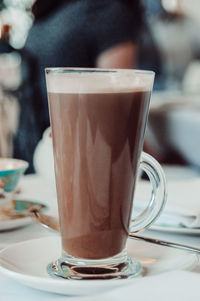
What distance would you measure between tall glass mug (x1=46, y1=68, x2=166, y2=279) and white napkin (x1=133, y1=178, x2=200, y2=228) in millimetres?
101

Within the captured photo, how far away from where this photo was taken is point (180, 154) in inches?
52.3

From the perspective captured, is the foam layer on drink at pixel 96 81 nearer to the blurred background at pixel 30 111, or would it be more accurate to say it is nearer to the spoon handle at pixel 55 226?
the spoon handle at pixel 55 226

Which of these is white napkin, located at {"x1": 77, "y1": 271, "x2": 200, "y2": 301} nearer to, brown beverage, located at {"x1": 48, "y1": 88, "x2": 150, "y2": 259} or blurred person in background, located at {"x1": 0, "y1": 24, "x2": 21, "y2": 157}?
brown beverage, located at {"x1": 48, "y1": 88, "x2": 150, "y2": 259}

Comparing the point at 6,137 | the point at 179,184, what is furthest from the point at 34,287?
the point at 6,137

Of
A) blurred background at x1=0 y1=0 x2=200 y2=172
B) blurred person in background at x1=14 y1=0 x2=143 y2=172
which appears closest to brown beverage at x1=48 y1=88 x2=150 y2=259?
blurred background at x1=0 y1=0 x2=200 y2=172

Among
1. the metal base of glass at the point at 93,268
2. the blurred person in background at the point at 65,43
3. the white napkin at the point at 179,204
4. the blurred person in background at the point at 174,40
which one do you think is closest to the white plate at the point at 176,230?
the white napkin at the point at 179,204

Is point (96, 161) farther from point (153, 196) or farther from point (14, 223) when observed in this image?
point (14, 223)

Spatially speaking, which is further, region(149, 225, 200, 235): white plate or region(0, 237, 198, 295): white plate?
region(149, 225, 200, 235): white plate

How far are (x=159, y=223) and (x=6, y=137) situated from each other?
1.11 m

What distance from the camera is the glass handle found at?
449 mm

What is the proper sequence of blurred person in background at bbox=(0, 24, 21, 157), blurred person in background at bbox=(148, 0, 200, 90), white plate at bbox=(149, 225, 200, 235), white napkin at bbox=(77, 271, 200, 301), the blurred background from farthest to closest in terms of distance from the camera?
1. blurred person in background at bbox=(148, 0, 200, 90)
2. blurred person in background at bbox=(0, 24, 21, 157)
3. the blurred background
4. white plate at bbox=(149, 225, 200, 235)
5. white napkin at bbox=(77, 271, 200, 301)

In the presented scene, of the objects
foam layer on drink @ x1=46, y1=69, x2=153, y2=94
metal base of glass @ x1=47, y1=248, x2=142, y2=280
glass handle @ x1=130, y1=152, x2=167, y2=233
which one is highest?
foam layer on drink @ x1=46, y1=69, x2=153, y2=94

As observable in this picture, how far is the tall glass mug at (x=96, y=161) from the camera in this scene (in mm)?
405

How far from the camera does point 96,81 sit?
0.40m
